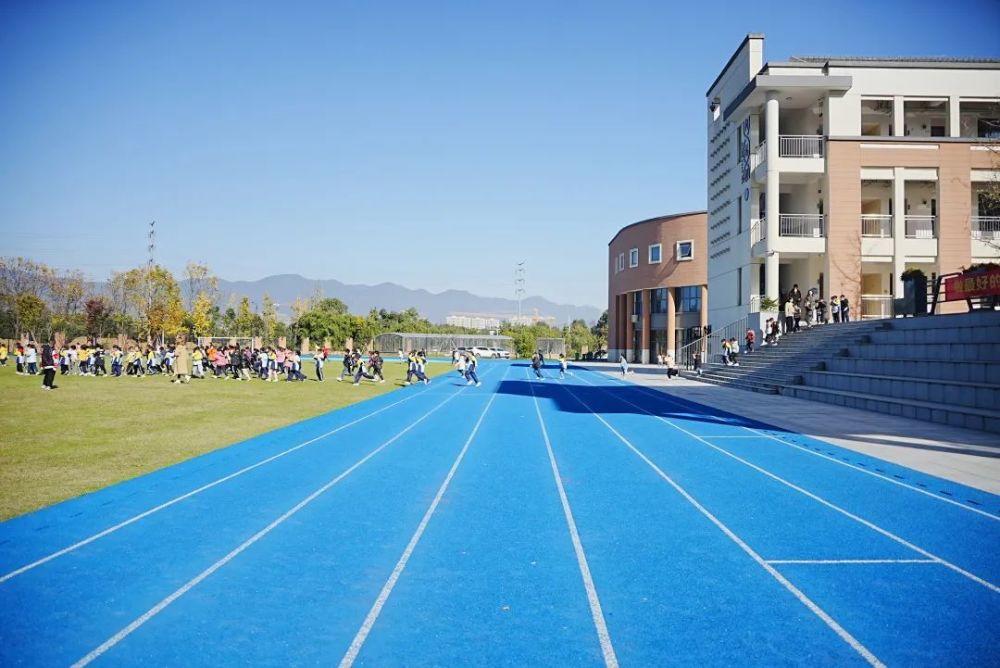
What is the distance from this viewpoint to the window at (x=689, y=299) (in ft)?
161

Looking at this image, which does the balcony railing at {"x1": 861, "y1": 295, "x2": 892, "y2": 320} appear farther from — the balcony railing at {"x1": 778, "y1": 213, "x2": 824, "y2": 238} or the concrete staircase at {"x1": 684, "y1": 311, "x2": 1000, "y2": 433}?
the concrete staircase at {"x1": 684, "y1": 311, "x2": 1000, "y2": 433}

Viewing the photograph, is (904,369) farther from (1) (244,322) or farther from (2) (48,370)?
(1) (244,322)

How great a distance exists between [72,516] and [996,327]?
1823 centimetres

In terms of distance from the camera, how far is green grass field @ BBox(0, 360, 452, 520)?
8.23m

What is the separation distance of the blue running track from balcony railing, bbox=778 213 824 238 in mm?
22067

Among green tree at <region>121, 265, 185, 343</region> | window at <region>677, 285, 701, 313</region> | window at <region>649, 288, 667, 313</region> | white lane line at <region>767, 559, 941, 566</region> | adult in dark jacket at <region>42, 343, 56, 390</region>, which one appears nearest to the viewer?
white lane line at <region>767, 559, 941, 566</region>

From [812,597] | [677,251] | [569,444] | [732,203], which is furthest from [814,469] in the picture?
[677,251]

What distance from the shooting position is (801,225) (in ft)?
96.9

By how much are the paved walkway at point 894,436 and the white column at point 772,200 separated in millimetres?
10183

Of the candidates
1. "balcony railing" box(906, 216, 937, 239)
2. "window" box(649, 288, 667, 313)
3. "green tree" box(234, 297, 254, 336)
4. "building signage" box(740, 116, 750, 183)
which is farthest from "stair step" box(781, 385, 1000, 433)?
"green tree" box(234, 297, 254, 336)

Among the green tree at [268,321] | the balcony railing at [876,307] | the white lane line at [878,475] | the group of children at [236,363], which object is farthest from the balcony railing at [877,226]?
the green tree at [268,321]

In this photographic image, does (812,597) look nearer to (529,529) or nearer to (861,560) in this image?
(861,560)

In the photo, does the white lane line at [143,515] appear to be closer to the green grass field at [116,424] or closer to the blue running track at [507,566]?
the blue running track at [507,566]

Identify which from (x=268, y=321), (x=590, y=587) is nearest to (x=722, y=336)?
(x=590, y=587)
